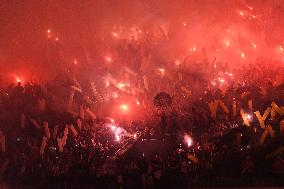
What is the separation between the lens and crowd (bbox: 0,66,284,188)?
274 inches

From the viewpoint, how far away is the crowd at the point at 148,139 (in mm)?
6965

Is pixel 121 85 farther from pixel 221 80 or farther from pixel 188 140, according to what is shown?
pixel 188 140

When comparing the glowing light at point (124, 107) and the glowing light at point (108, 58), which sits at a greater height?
the glowing light at point (108, 58)

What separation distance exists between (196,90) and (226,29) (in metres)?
4.79

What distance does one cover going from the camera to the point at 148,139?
837 centimetres

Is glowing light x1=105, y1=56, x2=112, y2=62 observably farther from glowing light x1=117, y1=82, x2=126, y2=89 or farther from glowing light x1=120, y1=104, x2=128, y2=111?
glowing light x1=120, y1=104, x2=128, y2=111

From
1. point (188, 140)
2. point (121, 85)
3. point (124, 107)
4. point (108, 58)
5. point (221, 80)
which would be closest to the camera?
point (188, 140)

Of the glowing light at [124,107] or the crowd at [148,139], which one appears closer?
the crowd at [148,139]

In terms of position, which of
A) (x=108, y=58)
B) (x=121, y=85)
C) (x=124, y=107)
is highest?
(x=108, y=58)

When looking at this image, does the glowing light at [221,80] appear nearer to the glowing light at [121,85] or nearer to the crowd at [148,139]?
the crowd at [148,139]

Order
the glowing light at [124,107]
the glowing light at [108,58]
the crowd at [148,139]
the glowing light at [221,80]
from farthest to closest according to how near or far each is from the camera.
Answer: the glowing light at [108,58], the glowing light at [221,80], the glowing light at [124,107], the crowd at [148,139]

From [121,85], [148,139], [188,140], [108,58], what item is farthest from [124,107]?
[108,58]

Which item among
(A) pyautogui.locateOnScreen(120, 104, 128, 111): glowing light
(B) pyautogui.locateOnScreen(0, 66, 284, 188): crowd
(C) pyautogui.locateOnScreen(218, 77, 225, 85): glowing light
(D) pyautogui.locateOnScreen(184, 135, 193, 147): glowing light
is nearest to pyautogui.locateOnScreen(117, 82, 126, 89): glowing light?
(A) pyautogui.locateOnScreen(120, 104, 128, 111): glowing light

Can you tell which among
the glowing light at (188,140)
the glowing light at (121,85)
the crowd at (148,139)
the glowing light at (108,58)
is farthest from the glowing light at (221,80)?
the glowing light at (108,58)
